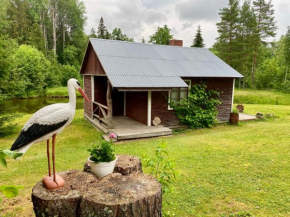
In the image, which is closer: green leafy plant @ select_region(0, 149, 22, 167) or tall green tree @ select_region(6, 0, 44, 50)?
green leafy plant @ select_region(0, 149, 22, 167)

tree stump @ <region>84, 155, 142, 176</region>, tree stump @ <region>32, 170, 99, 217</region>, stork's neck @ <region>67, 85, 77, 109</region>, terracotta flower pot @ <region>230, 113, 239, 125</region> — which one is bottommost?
terracotta flower pot @ <region>230, 113, 239, 125</region>

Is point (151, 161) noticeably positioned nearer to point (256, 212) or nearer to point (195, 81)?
point (256, 212)

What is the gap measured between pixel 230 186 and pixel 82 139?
18.7ft

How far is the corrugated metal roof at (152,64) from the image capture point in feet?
26.5

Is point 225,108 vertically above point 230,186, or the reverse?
point 225,108

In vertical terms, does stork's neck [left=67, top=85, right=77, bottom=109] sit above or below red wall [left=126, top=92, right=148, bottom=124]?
above

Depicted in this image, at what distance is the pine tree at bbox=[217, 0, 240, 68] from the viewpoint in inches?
1048

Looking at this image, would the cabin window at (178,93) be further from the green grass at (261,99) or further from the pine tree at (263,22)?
the pine tree at (263,22)

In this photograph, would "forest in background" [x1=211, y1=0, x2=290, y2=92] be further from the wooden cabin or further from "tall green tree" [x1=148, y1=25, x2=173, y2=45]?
the wooden cabin

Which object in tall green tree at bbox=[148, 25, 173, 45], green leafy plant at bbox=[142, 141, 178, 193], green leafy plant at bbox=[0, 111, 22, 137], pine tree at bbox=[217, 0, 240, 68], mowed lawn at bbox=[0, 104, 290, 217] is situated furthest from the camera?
tall green tree at bbox=[148, 25, 173, 45]

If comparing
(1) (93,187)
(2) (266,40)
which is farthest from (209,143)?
(2) (266,40)

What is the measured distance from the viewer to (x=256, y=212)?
10.7 feet

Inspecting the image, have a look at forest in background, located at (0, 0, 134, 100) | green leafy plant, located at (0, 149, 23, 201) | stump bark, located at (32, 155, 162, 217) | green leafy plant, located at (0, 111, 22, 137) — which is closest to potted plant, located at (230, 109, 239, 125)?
stump bark, located at (32, 155, 162, 217)

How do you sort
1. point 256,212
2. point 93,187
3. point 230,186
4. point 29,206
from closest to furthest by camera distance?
point 93,187
point 256,212
point 29,206
point 230,186
